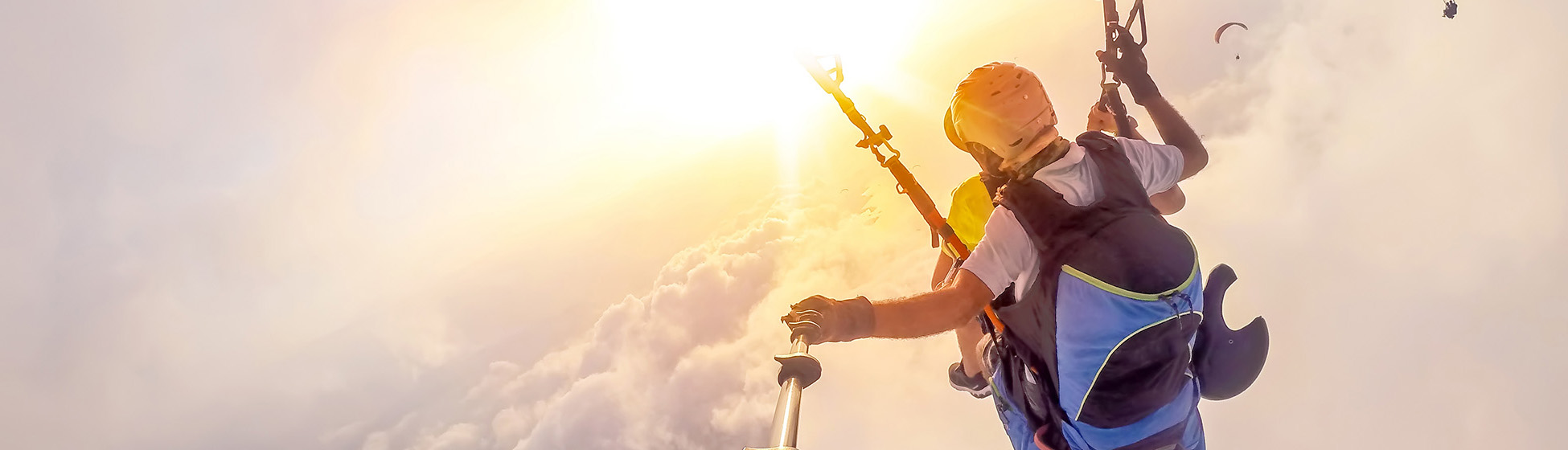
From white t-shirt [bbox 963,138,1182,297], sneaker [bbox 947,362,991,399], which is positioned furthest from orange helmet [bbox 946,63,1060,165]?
sneaker [bbox 947,362,991,399]

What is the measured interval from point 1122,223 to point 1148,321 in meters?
0.53

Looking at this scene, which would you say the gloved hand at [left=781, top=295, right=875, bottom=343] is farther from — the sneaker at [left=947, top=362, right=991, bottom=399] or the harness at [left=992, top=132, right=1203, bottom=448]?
the sneaker at [left=947, top=362, right=991, bottom=399]

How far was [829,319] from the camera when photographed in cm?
302

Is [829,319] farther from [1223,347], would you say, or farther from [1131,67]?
[1131,67]

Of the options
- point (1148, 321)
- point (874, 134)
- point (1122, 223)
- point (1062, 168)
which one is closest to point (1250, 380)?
point (1148, 321)

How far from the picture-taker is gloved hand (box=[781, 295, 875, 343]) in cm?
297

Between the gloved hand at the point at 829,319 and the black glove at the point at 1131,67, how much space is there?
2961 mm

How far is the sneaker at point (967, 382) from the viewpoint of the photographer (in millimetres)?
5867

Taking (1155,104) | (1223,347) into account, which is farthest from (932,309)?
(1155,104)

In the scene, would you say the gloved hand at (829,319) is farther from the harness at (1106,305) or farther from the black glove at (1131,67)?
the black glove at (1131,67)

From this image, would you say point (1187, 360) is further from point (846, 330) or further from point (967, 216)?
point (846, 330)

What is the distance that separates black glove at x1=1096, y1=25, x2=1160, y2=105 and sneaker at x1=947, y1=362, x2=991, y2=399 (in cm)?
238

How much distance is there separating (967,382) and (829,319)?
10.8 feet

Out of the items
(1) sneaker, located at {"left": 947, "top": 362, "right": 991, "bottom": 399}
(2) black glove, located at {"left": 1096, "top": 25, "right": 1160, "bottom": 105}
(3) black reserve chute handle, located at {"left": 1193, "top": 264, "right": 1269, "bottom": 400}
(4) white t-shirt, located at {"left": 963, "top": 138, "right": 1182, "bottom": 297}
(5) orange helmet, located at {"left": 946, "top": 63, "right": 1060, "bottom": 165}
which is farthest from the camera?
(1) sneaker, located at {"left": 947, "top": 362, "right": 991, "bottom": 399}
